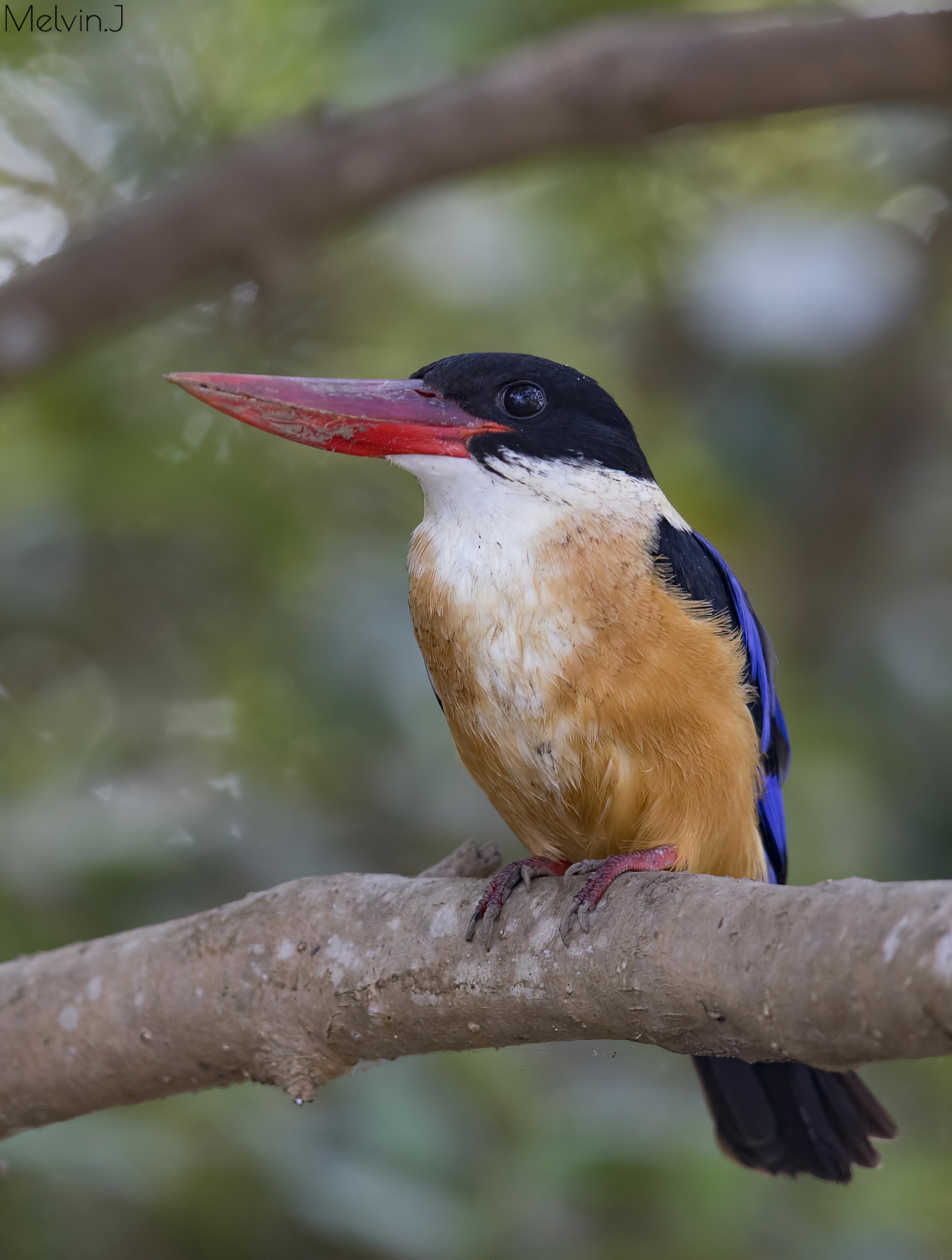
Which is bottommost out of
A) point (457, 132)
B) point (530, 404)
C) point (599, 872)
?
point (599, 872)

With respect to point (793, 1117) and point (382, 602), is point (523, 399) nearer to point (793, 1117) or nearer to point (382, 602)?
point (382, 602)

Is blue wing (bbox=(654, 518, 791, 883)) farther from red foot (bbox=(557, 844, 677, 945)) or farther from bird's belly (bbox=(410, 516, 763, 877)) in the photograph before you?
red foot (bbox=(557, 844, 677, 945))

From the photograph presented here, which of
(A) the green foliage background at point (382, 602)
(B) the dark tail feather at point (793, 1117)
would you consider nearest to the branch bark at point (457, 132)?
(A) the green foliage background at point (382, 602)

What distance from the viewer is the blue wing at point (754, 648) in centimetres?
235

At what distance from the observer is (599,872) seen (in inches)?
82.3

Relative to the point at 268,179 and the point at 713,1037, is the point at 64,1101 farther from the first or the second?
the point at 268,179

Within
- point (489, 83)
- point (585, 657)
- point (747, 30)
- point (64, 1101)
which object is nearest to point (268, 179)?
point (489, 83)

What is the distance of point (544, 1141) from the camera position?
113 inches

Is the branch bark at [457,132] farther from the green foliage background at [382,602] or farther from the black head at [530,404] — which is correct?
the black head at [530,404]

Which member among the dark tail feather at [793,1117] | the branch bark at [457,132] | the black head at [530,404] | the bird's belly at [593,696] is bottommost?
the dark tail feather at [793,1117]

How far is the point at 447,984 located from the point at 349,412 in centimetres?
97

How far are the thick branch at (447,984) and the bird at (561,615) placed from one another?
0.13m

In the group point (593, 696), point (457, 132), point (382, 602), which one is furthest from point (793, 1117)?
point (457, 132)

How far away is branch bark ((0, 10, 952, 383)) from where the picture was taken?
11.4 ft
